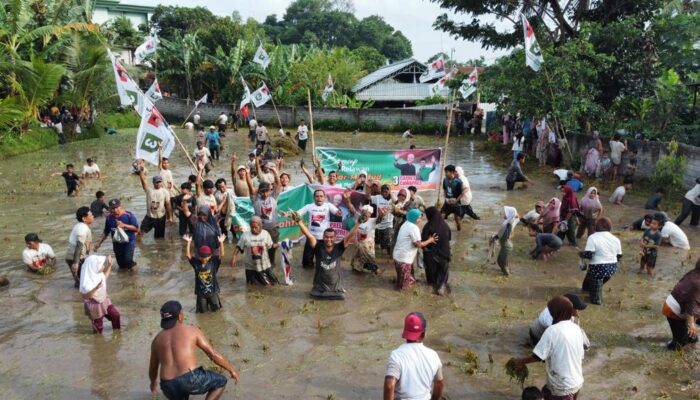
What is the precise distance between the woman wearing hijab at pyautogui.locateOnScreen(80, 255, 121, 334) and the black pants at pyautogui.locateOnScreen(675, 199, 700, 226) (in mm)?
10926

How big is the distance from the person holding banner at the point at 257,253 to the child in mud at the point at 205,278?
647mm

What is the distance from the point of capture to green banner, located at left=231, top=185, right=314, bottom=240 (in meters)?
10.5

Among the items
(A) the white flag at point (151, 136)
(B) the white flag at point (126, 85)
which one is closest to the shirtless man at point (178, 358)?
(A) the white flag at point (151, 136)

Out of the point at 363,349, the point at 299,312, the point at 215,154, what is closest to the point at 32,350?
the point at 299,312

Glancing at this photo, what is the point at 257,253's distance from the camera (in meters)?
8.68

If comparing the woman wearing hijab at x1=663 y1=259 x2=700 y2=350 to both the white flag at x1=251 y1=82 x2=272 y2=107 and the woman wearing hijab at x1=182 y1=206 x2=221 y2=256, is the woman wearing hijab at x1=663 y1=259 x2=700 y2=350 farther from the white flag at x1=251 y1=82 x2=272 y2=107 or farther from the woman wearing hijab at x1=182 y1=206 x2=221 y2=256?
the white flag at x1=251 y1=82 x2=272 y2=107

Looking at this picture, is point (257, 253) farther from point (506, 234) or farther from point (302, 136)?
point (302, 136)

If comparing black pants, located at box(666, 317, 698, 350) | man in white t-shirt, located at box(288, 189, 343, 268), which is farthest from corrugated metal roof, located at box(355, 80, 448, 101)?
black pants, located at box(666, 317, 698, 350)

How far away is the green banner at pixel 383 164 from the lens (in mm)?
12219

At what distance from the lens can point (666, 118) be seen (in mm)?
18156

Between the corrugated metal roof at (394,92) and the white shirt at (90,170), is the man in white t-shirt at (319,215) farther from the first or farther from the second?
the corrugated metal roof at (394,92)

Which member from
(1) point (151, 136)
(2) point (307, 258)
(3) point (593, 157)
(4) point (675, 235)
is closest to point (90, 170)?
(1) point (151, 136)

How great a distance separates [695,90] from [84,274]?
17.7 m

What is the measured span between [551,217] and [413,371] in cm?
693
